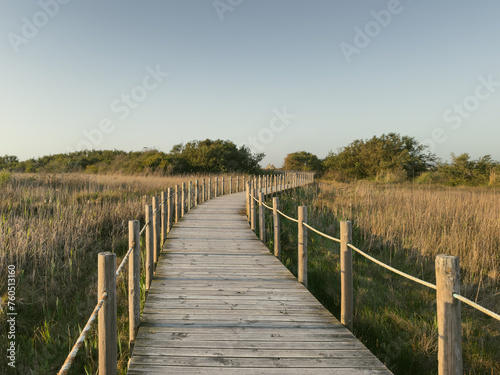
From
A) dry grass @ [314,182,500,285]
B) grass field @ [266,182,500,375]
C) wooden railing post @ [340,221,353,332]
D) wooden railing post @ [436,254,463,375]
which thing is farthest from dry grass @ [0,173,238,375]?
dry grass @ [314,182,500,285]

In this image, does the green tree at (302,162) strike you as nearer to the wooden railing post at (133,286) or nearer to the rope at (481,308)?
the wooden railing post at (133,286)

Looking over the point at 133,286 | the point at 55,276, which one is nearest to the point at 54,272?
the point at 55,276

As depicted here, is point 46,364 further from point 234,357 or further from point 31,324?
point 234,357

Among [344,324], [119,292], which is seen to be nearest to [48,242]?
[119,292]

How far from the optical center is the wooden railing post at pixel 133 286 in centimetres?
348

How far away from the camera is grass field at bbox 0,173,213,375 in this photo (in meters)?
4.07

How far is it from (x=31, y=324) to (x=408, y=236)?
334 inches

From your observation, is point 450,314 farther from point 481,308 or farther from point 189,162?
point 189,162

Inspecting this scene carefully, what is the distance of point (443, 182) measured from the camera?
93.2 ft

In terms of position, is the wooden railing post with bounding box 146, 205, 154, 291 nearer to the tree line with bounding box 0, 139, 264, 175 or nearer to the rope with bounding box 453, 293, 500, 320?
the rope with bounding box 453, 293, 500, 320

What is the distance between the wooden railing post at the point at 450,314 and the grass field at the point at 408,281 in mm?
1857

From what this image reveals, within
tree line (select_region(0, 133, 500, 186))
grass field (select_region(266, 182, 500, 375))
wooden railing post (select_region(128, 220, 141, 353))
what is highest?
tree line (select_region(0, 133, 500, 186))

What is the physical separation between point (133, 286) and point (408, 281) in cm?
525

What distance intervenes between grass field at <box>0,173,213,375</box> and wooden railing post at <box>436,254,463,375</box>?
122 inches
